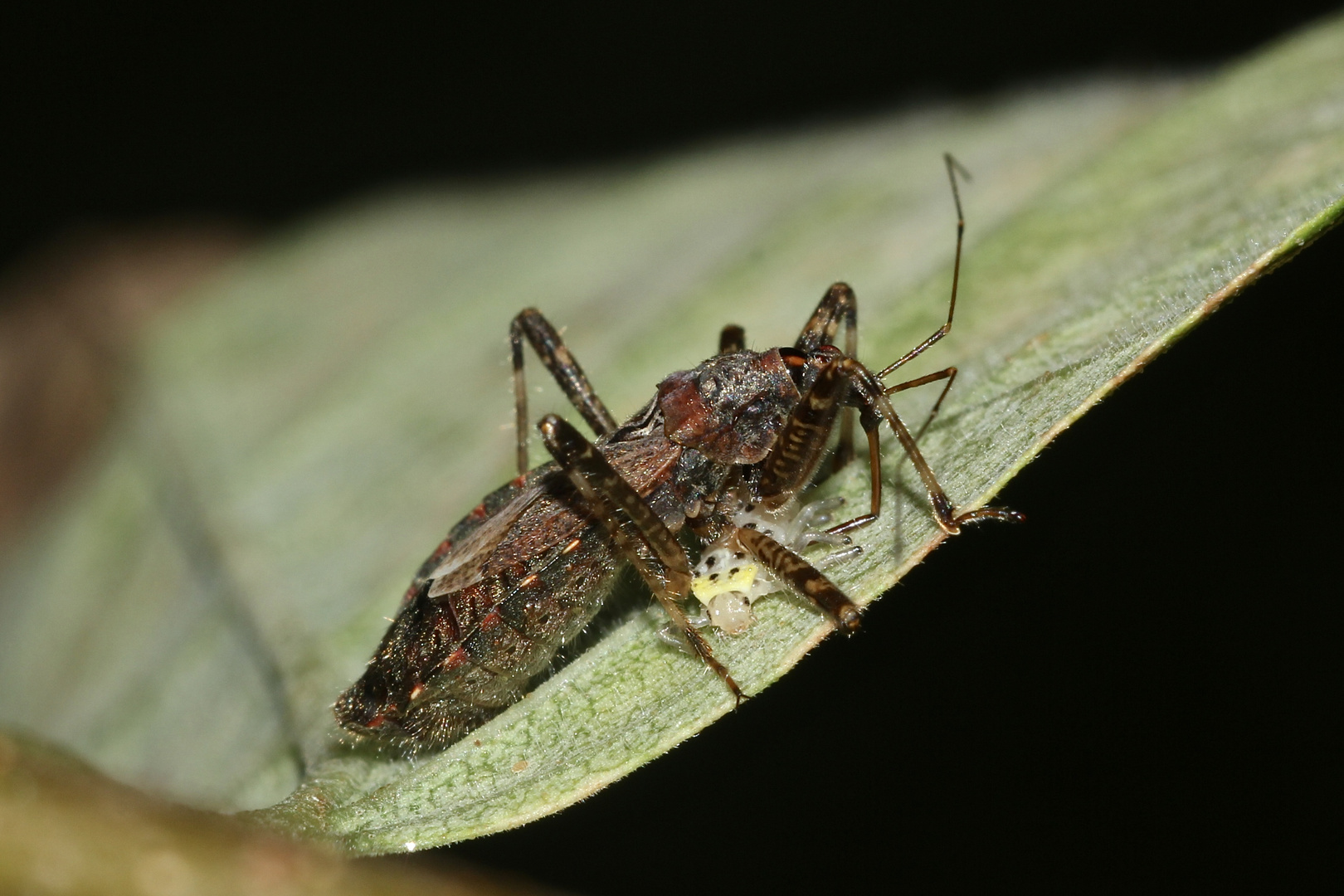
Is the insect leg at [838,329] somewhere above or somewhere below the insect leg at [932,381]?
above

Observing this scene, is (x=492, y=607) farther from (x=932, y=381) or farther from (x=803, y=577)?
(x=932, y=381)

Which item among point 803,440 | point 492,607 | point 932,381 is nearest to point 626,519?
point 492,607

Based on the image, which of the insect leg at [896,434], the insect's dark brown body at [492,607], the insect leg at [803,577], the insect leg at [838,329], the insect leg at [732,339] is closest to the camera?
the insect leg at [803,577]

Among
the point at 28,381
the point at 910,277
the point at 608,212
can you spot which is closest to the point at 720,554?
the point at 910,277

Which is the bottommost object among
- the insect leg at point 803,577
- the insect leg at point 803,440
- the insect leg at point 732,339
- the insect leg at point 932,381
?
the insect leg at point 803,577

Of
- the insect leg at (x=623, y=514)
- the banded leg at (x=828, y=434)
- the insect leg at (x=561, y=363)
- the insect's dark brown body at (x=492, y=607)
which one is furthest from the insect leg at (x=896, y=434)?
the insect leg at (x=561, y=363)

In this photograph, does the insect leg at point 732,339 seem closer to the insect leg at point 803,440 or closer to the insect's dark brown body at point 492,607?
the insect leg at point 803,440
